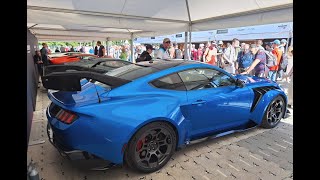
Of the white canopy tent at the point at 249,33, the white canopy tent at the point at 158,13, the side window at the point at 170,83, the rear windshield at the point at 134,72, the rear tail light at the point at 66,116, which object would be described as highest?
the white canopy tent at the point at 249,33

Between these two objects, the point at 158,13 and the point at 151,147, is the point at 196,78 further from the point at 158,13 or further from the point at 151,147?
the point at 158,13

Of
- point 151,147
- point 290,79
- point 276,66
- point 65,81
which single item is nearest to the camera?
point 65,81

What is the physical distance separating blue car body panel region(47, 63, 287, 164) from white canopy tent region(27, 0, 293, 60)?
7.92 ft

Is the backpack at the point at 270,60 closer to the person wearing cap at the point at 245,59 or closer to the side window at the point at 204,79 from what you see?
the person wearing cap at the point at 245,59

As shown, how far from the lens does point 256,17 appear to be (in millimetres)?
5234

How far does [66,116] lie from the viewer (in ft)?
7.86

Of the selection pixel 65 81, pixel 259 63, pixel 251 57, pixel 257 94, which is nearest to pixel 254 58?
pixel 251 57

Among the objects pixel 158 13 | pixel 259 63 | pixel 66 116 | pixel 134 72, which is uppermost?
pixel 158 13

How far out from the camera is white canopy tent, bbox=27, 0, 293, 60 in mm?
4938

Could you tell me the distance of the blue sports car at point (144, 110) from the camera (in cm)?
235

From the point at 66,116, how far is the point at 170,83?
4.27 feet

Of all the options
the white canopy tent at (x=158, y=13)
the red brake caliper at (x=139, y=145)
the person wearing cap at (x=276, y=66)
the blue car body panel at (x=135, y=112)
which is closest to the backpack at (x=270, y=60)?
the person wearing cap at (x=276, y=66)

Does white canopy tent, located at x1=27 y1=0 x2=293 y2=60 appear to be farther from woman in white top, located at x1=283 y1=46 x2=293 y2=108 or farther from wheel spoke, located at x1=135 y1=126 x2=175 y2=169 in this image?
wheel spoke, located at x1=135 y1=126 x2=175 y2=169
